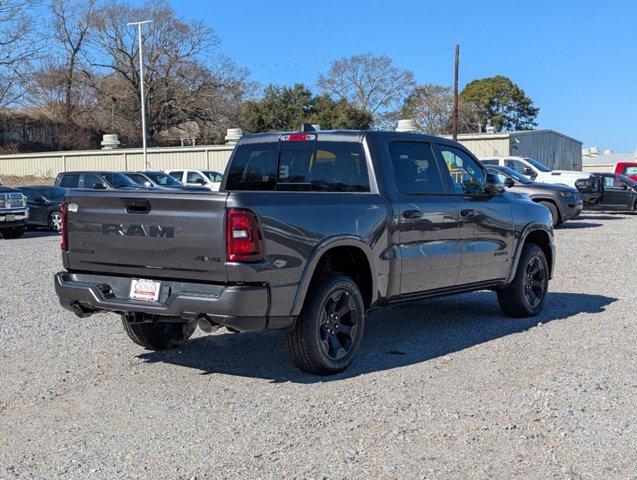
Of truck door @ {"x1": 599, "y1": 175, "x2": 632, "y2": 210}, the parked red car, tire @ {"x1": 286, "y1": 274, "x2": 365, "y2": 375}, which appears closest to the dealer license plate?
tire @ {"x1": 286, "y1": 274, "x2": 365, "y2": 375}

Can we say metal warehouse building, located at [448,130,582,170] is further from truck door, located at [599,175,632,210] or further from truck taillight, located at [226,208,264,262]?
truck taillight, located at [226,208,264,262]

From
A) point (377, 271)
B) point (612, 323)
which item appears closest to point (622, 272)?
point (612, 323)

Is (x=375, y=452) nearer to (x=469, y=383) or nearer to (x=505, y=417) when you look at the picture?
(x=505, y=417)

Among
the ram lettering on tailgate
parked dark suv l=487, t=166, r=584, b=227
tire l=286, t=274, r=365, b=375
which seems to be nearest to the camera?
the ram lettering on tailgate

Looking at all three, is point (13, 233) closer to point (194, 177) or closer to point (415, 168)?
point (194, 177)

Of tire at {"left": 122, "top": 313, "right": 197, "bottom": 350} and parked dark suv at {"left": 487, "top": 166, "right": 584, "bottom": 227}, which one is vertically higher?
parked dark suv at {"left": 487, "top": 166, "right": 584, "bottom": 227}

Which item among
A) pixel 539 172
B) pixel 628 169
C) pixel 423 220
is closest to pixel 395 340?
pixel 423 220

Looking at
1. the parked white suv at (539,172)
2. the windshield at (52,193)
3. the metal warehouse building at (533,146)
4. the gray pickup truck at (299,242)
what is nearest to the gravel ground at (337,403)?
the gray pickup truck at (299,242)

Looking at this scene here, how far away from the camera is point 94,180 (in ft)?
80.1

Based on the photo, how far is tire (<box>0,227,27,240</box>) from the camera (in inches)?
823

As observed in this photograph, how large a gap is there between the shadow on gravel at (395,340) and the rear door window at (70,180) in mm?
17230

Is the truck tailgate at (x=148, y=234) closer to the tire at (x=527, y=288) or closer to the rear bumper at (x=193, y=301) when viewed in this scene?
the rear bumper at (x=193, y=301)

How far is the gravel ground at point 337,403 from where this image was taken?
15.2 ft

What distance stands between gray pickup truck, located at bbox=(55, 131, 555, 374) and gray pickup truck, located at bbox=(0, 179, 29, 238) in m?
14.1
